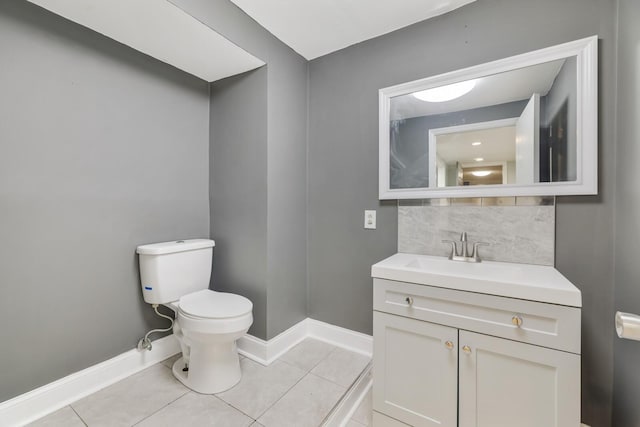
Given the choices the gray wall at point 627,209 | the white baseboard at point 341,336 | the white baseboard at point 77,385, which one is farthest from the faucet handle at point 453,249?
the white baseboard at point 77,385

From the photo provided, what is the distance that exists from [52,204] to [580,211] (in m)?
2.58

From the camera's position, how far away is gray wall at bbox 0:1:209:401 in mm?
1256

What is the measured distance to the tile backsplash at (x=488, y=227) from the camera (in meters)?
1.39

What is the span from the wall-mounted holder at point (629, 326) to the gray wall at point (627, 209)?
1.95ft

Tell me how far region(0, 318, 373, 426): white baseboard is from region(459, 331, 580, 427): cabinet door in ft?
2.81

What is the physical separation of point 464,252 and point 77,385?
7.19 feet

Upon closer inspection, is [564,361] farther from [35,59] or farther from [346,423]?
[35,59]

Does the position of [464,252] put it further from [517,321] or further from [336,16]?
[336,16]

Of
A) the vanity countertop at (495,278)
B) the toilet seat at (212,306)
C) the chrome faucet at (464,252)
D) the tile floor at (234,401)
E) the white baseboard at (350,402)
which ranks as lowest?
the white baseboard at (350,402)

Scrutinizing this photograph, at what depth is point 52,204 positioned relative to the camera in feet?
4.46

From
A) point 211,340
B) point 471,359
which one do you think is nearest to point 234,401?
point 211,340

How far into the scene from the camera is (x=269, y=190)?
181 cm

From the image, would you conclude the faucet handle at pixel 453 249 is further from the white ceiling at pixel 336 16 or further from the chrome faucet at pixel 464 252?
the white ceiling at pixel 336 16

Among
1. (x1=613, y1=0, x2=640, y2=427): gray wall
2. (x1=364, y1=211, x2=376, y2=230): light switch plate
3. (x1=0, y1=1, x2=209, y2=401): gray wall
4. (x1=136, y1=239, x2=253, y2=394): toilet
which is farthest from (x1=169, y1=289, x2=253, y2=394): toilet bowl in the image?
(x1=613, y1=0, x2=640, y2=427): gray wall
